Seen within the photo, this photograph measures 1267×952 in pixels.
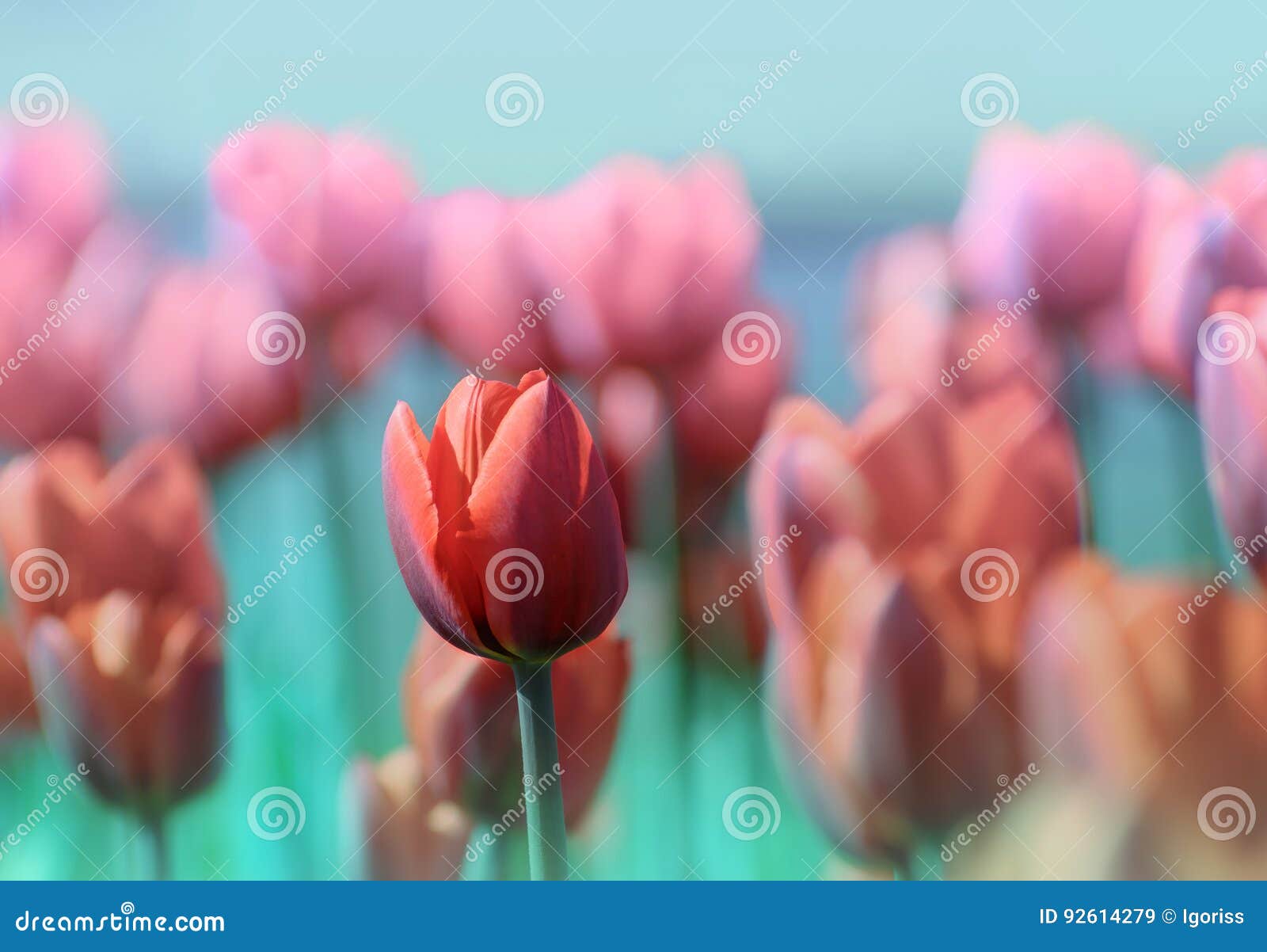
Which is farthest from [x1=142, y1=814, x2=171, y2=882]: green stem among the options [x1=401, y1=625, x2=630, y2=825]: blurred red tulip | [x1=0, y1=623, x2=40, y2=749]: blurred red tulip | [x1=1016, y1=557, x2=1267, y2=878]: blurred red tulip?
[x1=1016, y1=557, x2=1267, y2=878]: blurred red tulip

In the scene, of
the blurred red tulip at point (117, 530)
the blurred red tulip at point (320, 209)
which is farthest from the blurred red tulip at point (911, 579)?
the blurred red tulip at point (117, 530)

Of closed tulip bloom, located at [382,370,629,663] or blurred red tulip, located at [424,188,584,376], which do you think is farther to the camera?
blurred red tulip, located at [424,188,584,376]

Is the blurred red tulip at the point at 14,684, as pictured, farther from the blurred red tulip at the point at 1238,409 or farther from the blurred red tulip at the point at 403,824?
the blurred red tulip at the point at 1238,409

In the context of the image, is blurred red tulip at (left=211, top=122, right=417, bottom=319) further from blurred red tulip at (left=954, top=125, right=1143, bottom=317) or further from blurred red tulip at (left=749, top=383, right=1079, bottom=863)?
blurred red tulip at (left=954, top=125, right=1143, bottom=317)

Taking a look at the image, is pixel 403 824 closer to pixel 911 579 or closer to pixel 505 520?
pixel 505 520

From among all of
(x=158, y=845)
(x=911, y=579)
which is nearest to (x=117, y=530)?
(x=158, y=845)

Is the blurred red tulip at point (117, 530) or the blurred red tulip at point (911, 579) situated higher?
the blurred red tulip at point (117, 530)
